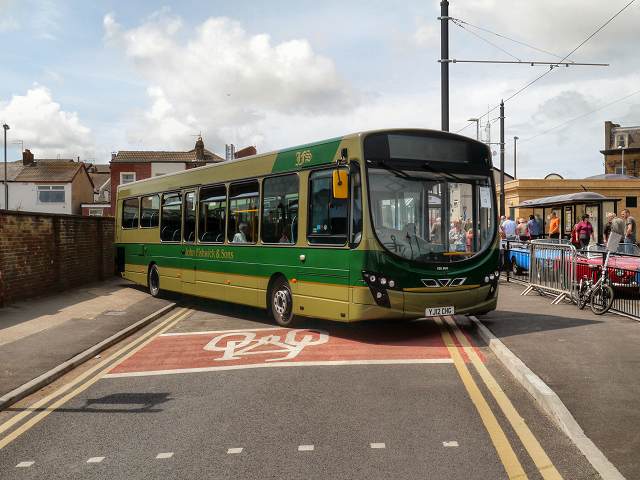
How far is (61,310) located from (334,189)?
6.75 m

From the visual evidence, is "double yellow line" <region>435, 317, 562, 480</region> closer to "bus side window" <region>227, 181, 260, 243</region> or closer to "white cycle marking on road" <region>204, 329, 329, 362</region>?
"white cycle marking on road" <region>204, 329, 329, 362</region>

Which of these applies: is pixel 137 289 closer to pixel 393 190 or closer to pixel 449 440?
pixel 393 190

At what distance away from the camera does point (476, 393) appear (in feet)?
19.3

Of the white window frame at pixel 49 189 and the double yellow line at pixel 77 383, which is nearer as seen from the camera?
the double yellow line at pixel 77 383

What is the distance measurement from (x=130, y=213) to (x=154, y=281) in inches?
104

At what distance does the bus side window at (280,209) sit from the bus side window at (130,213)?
6925 millimetres

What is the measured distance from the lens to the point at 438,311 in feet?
28.3

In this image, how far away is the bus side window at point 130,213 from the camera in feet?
53.5

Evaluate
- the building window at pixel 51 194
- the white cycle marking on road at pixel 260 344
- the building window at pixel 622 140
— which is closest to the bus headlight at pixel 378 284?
the white cycle marking on road at pixel 260 344

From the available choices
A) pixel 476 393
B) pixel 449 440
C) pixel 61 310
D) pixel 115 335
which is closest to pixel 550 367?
pixel 476 393

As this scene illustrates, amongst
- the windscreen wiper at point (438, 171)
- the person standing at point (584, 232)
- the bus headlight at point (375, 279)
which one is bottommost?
the bus headlight at point (375, 279)

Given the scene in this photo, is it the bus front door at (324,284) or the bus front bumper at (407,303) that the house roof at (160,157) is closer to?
the bus front door at (324,284)

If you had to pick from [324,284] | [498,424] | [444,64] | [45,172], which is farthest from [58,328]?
[45,172]

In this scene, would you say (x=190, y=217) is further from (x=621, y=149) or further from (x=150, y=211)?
(x=621, y=149)
